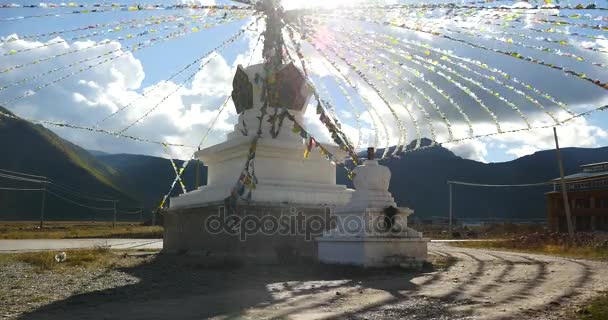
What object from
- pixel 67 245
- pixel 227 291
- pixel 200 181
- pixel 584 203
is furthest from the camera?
pixel 200 181

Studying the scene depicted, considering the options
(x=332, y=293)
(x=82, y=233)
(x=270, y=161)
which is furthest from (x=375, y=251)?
(x=82, y=233)

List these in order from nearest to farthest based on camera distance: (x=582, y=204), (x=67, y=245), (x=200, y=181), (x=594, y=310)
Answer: (x=594, y=310)
(x=67, y=245)
(x=582, y=204)
(x=200, y=181)

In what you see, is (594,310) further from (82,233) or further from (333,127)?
(82,233)

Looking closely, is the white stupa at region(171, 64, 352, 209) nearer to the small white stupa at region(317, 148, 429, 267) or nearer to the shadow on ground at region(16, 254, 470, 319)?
the small white stupa at region(317, 148, 429, 267)

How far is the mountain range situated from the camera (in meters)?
113

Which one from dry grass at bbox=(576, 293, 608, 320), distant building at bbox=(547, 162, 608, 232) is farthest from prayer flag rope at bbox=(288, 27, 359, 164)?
distant building at bbox=(547, 162, 608, 232)

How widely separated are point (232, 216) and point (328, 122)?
3.02 metres

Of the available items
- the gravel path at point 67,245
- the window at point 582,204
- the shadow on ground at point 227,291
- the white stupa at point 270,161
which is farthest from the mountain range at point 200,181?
the shadow on ground at point 227,291

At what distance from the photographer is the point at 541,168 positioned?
492ft

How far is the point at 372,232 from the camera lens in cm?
1055

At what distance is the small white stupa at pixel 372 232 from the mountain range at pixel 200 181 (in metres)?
91.2

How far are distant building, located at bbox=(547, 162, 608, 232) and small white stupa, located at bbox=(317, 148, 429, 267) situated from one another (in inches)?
1376

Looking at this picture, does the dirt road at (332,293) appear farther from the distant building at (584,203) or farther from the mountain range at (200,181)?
the mountain range at (200,181)

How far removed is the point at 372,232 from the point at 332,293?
3460mm
